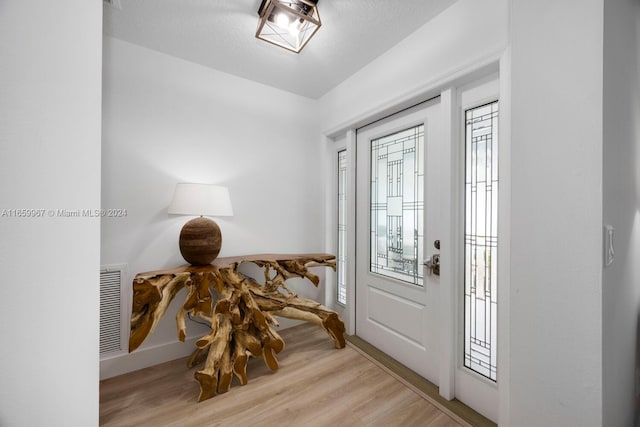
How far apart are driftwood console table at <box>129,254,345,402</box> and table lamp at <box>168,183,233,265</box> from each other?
10 centimetres

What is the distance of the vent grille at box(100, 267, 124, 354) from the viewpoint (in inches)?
70.4

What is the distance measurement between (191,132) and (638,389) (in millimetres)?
3096

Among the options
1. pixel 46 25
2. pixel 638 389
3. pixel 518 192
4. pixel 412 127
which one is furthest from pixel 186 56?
pixel 638 389

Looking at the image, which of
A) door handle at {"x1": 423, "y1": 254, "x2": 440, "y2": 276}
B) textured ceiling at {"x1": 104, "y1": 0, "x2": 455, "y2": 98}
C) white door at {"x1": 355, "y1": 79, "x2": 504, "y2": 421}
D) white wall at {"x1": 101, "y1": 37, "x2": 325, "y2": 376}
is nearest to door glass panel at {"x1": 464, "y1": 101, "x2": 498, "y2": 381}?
white door at {"x1": 355, "y1": 79, "x2": 504, "y2": 421}

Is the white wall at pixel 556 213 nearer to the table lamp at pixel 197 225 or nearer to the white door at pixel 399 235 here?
the white door at pixel 399 235

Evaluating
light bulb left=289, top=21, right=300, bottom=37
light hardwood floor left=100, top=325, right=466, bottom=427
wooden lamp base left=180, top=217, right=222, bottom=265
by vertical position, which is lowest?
light hardwood floor left=100, top=325, right=466, bottom=427

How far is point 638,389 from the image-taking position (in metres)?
1.11

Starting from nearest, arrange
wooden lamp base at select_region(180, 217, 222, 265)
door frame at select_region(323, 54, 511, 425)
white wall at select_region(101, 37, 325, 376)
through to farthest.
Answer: door frame at select_region(323, 54, 511, 425), wooden lamp base at select_region(180, 217, 222, 265), white wall at select_region(101, 37, 325, 376)

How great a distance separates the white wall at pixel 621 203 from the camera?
85 centimetres

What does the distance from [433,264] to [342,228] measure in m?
1.12

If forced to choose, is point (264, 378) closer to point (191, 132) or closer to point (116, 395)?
point (116, 395)

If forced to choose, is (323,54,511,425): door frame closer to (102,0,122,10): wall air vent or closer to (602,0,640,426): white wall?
(602,0,640,426): white wall

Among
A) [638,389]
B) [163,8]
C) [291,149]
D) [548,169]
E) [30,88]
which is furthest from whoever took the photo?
[291,149]

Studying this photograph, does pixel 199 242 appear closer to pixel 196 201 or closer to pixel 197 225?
pixel 197 225
